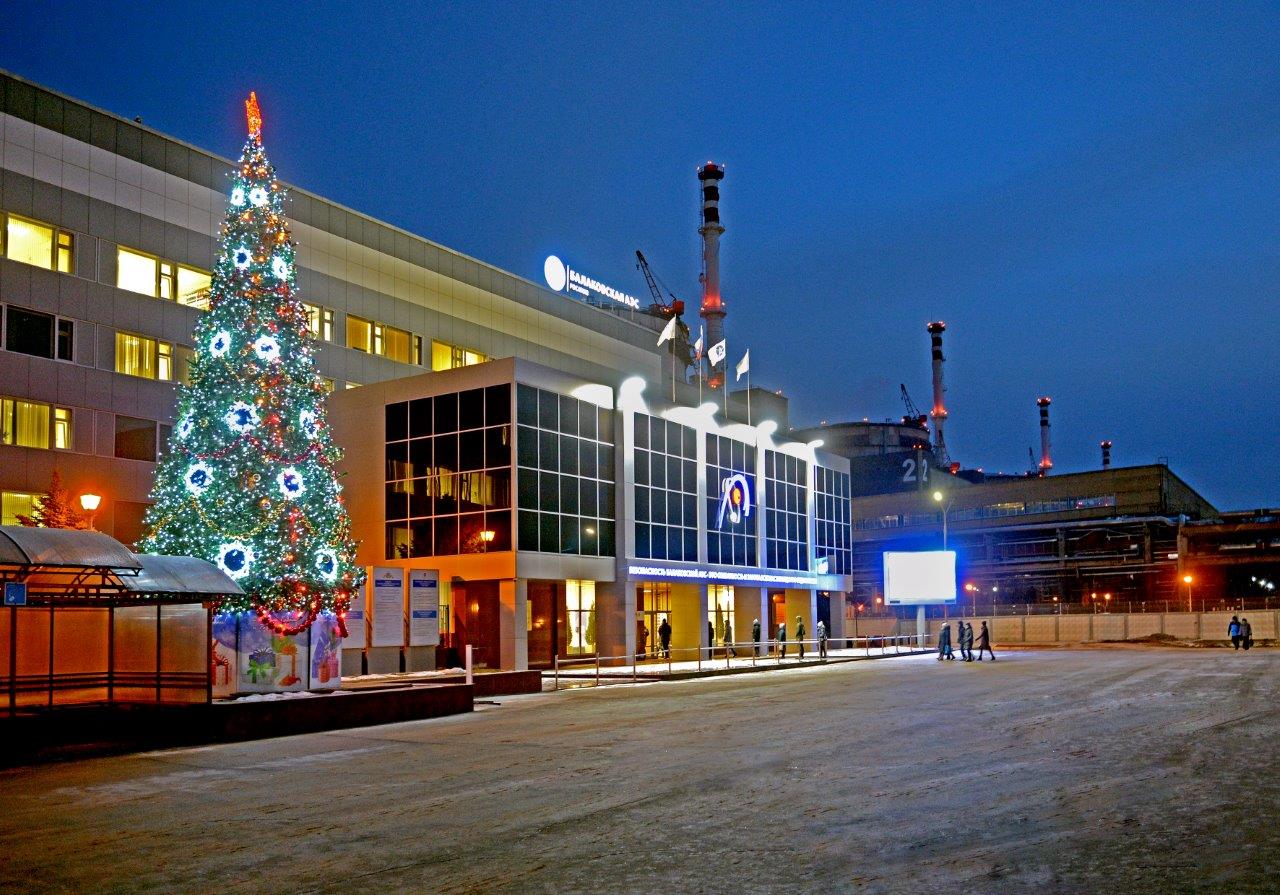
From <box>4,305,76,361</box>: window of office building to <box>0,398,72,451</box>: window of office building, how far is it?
1812 mm

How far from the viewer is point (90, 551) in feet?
61.3

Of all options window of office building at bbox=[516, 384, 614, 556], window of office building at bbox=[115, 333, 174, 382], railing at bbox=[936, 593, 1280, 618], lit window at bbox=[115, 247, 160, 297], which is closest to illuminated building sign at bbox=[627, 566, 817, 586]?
window of office building at bbox=[516, 384, 614, 556]

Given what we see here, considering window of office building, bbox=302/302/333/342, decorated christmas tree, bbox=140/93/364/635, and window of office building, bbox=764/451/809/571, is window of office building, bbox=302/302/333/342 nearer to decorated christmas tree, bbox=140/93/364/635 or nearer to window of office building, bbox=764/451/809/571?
decorated christmas tree, bbox=140/93/364/635

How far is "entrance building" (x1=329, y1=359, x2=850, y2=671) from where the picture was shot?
4353 cm

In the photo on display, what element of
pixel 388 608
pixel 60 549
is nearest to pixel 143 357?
pixel 388 608

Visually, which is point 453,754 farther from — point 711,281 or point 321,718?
point 711,281

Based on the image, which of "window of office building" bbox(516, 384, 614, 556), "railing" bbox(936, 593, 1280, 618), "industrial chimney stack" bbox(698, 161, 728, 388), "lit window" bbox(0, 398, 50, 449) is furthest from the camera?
"industrial chimney stack" bbox(698, 161, 728, 388)

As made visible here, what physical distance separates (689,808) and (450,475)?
33565 mm

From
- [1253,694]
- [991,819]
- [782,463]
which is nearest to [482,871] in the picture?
[991,819]

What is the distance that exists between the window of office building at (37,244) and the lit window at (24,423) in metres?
4.90

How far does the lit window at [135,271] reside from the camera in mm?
42594

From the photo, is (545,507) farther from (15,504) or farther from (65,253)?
(65,253)

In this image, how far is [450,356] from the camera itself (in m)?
57.8

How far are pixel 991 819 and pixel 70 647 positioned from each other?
19682mm
